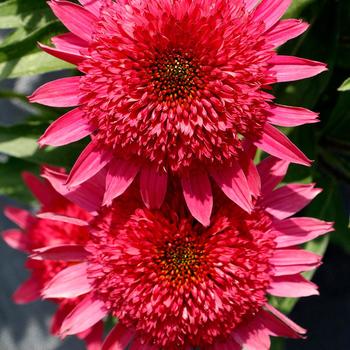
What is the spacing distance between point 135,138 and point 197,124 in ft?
0.23

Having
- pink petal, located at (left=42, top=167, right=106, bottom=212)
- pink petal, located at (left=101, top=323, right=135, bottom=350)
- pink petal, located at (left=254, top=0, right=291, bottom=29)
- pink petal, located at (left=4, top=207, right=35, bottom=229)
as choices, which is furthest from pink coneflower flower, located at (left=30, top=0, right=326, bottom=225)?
pink petal, located at (left=4, top=207, right=35, bottom=229)

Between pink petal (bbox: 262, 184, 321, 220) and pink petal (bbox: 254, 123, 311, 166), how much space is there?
5.0 inches

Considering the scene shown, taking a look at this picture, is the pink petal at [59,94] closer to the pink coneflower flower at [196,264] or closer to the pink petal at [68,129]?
the pink petal at [68,129]

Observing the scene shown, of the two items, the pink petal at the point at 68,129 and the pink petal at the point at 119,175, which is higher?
the pink petal at the point at 68,129

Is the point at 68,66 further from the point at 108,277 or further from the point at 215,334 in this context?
the point at 215,334

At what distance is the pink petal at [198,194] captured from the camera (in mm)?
668

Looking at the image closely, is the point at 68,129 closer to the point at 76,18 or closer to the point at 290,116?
the point at 76,18

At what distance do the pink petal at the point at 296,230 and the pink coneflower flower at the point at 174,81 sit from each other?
13 cm

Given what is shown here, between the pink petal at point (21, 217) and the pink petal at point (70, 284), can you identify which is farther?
the pink petal at point (21, 217)

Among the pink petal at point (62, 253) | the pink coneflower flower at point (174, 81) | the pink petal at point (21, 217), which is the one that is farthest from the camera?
the pink petal at point (21, 217)

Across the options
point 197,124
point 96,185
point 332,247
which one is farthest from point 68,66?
point 332,247

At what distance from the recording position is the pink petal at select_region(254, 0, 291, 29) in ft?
2.09

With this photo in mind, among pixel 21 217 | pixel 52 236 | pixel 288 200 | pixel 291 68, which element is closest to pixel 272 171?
pixel 288 200

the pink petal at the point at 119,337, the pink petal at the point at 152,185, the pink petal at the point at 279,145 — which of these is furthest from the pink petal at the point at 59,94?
the pink petal at the point at 119,337
